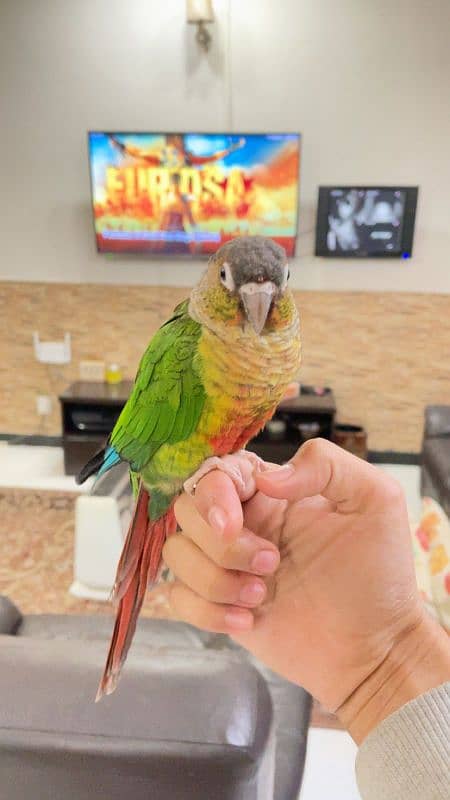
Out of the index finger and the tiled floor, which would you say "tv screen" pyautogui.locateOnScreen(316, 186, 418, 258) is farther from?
the index finger

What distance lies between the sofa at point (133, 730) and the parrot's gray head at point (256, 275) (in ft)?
2.05

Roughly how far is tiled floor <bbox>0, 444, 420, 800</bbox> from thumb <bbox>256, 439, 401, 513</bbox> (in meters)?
1.03

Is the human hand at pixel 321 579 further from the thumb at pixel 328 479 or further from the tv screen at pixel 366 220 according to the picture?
the tv screen at pixel 366 220

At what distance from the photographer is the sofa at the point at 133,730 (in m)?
0.87

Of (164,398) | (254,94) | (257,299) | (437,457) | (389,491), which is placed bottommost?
(437,457)

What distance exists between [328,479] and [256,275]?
27 centimetres

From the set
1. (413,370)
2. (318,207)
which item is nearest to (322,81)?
(318,207)

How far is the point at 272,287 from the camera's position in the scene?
63 cm

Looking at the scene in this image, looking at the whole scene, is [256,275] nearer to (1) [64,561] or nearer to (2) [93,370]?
(1) [64,561]

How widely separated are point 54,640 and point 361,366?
2.82 metres

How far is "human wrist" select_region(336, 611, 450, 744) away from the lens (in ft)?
2.47

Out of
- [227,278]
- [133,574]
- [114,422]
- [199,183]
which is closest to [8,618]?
[133,574]

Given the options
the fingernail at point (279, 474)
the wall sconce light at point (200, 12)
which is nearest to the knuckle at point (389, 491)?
the fingernail at point (279, 474)

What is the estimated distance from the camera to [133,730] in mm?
878
